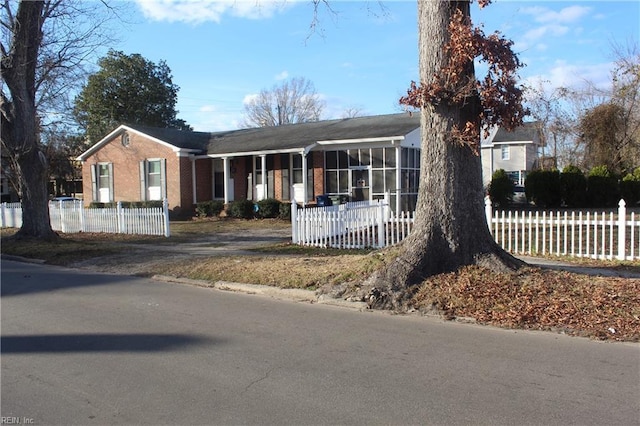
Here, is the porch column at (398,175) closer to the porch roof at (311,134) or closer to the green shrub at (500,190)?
the porch roof at (311,134)

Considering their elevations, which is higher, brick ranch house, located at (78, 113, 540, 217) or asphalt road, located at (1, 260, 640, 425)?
brick ranch house, located at (78, 113, 540, 217)

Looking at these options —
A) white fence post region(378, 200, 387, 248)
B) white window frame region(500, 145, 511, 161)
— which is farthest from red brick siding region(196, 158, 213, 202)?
white window frame region(500, 145, 511, 161)

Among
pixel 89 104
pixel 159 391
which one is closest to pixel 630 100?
pixel 159 391

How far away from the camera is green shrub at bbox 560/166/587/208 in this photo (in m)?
28.7

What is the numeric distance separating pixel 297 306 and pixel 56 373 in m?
3.60

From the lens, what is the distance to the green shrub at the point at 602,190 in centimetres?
2884

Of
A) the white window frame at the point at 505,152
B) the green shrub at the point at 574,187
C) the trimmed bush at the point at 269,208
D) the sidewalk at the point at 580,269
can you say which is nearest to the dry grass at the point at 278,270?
the sidewalk at the point at 580,269

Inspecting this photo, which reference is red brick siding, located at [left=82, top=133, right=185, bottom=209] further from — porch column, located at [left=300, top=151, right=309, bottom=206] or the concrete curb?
the concrete curb

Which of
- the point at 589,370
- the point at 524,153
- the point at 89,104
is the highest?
the point at 89,104

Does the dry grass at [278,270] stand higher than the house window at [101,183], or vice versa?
the house window at [101,183]

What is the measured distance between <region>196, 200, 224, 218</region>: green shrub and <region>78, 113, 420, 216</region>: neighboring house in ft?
1.54

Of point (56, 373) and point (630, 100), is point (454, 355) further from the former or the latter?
point (630, 100)

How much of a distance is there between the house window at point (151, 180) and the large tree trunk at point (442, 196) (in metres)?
22.2

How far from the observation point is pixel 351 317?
710cm
